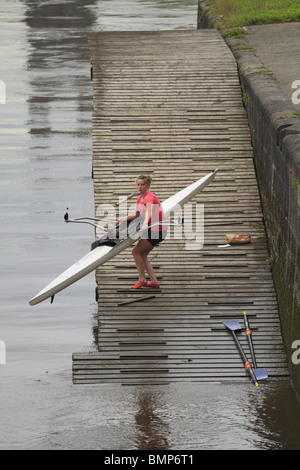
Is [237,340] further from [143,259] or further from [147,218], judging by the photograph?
[147,218]

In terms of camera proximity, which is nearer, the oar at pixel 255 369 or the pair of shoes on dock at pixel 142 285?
the oar at pixel 255 369

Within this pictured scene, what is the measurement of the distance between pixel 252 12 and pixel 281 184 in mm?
11840

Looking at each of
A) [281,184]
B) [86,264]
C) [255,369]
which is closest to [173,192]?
[281,184]

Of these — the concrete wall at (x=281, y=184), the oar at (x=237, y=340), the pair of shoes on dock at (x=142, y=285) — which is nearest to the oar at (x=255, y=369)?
the oar at (x=237, y=340)

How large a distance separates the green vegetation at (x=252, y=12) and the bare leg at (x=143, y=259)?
1106 centimetres

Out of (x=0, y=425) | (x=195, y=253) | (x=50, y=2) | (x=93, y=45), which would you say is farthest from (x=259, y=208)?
(x=50, y=2)

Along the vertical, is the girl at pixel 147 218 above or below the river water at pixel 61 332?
above

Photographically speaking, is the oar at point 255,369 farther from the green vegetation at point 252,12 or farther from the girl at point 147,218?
the green vegetation at point 252,12

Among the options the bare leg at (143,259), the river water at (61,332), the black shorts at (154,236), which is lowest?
the river water at (61,332)

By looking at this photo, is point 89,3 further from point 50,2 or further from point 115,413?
point 115,413

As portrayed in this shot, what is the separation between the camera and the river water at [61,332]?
392 inches

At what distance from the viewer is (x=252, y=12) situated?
23.3 m

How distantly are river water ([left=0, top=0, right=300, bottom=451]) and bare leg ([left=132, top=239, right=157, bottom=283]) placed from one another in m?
1.21

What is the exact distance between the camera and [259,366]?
11.3 metres
